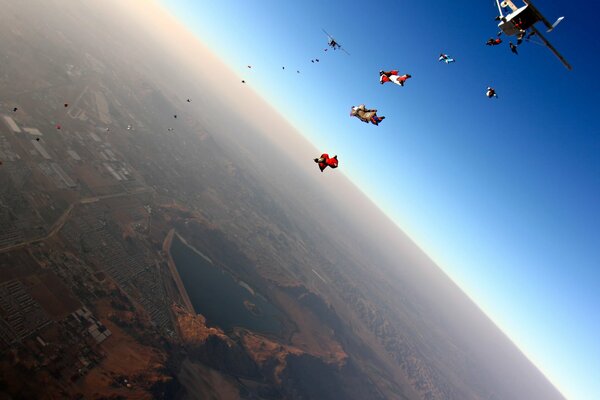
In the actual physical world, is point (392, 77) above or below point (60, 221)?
above

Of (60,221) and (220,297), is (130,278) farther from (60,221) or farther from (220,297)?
(220,297)

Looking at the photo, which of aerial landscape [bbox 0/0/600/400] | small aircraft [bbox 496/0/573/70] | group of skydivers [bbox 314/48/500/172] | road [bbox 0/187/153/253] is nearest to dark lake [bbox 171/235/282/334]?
aerial landscape [bbox 0/0/600/400]

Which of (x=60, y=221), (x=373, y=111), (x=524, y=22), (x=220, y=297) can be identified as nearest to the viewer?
(x=524, y=22)

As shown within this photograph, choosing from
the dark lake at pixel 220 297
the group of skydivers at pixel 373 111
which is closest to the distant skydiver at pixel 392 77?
the group of skydivers at pixel 373 111

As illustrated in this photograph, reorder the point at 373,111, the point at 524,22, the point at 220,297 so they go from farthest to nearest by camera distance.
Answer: the point at 220,297
the point at 373,111
the point at 524,22

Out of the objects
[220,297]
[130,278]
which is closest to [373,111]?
[130,278]

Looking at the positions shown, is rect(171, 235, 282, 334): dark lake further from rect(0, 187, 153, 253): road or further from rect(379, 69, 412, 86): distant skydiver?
rect(379, 69, 412, 86): distant skydiver
